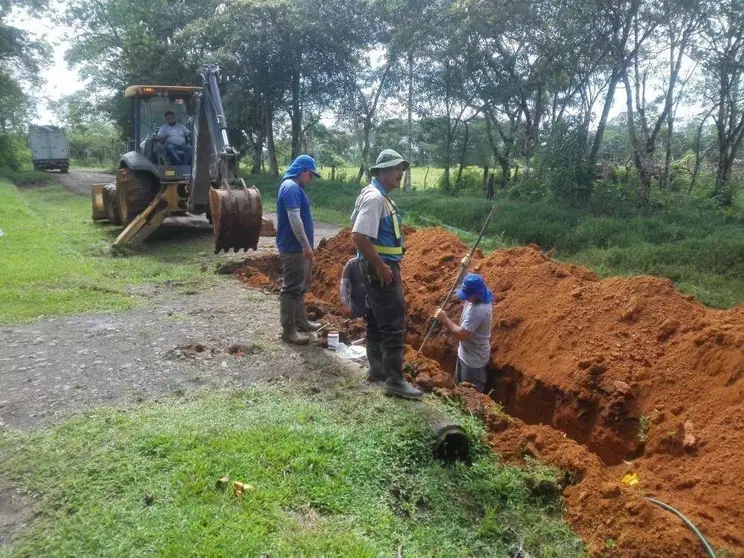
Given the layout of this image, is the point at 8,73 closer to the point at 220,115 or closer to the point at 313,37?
the point at 313,37

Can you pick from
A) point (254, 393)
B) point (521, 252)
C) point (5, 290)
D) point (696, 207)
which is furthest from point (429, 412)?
point (696, 207)

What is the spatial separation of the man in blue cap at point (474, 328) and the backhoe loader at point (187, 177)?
Result: 3.80 meters

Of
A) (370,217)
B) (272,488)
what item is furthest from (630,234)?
(272,488)

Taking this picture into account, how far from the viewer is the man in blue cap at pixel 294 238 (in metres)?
5.89

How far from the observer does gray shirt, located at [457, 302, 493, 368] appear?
5848 mm

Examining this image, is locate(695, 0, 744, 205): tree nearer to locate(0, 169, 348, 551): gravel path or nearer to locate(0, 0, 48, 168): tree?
locate(0, 169, 348, 551): gravel path

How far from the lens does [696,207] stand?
47.2 feet

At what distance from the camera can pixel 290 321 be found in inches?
243

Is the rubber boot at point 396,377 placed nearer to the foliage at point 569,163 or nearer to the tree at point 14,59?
the foliage at point 569,163

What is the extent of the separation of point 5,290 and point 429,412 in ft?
21.0

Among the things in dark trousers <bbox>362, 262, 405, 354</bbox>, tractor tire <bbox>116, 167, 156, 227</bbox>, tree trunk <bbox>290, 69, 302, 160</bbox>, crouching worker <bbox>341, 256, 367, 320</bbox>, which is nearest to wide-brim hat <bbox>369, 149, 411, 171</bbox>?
dark trousers <bbox>362, 262, 405, 354</bbox>

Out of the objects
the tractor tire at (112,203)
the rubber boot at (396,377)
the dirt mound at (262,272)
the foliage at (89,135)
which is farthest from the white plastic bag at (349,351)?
the foliage at (89,135)

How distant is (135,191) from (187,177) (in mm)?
1170

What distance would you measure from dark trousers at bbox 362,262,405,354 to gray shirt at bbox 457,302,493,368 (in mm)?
1289
